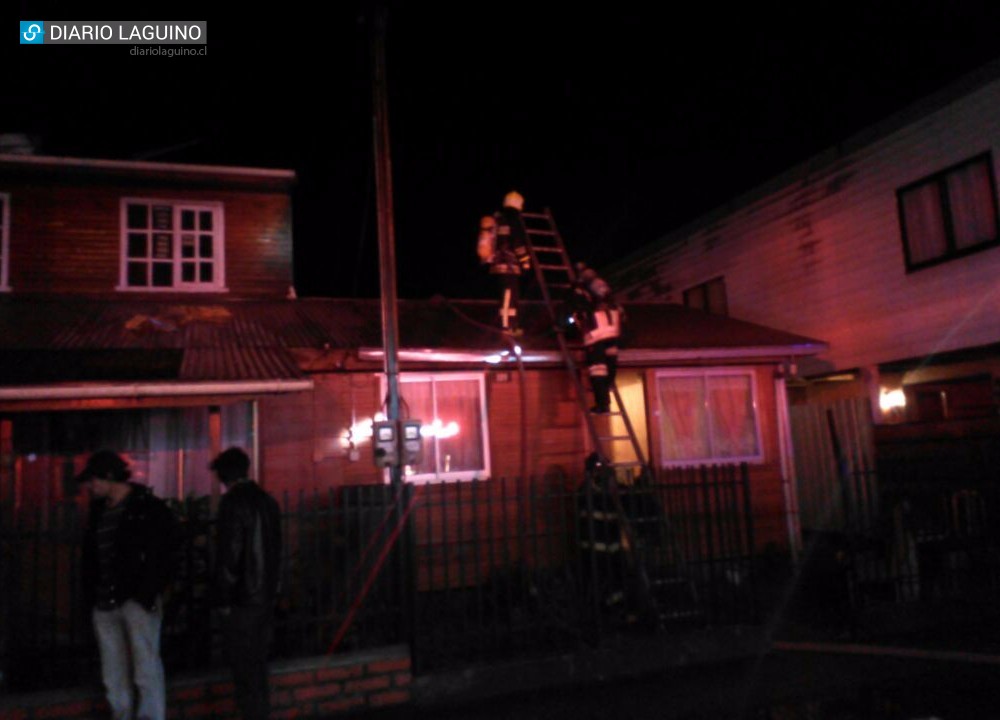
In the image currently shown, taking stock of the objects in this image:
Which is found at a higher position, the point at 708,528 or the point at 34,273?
→ the point at 34,273

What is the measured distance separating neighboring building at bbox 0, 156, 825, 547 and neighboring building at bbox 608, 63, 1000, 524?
205 centimetres

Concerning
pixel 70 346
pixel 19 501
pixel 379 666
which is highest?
pixel 70 346

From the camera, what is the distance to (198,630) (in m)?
5.55

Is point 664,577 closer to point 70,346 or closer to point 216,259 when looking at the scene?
point 70,346

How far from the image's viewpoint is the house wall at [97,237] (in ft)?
32.8

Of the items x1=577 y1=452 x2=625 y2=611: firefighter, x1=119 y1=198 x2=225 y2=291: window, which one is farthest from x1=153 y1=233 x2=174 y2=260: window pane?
x1=577 y1=452 x2=625 y2=611: firefighter

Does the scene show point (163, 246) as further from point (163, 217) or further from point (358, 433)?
point (358, 433)

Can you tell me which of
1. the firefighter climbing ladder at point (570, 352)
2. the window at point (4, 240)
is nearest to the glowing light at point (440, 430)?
the firefighter climbing ladder at point (570, 352)

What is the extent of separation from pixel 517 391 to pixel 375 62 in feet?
15.0

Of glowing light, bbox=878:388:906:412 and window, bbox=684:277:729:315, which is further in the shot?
window, bbox=684:277:729:315

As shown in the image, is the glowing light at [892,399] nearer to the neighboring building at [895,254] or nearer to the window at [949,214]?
the neighboring building at [895,254]

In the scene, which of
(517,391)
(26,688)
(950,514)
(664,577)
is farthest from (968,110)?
(26,688)

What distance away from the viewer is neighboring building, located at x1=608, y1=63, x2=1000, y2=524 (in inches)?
413

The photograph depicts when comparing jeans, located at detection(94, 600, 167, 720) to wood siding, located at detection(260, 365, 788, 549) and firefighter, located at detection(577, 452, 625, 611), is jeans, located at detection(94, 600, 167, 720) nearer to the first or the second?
firefighter, located at detection(577, 452, 625, 611)
